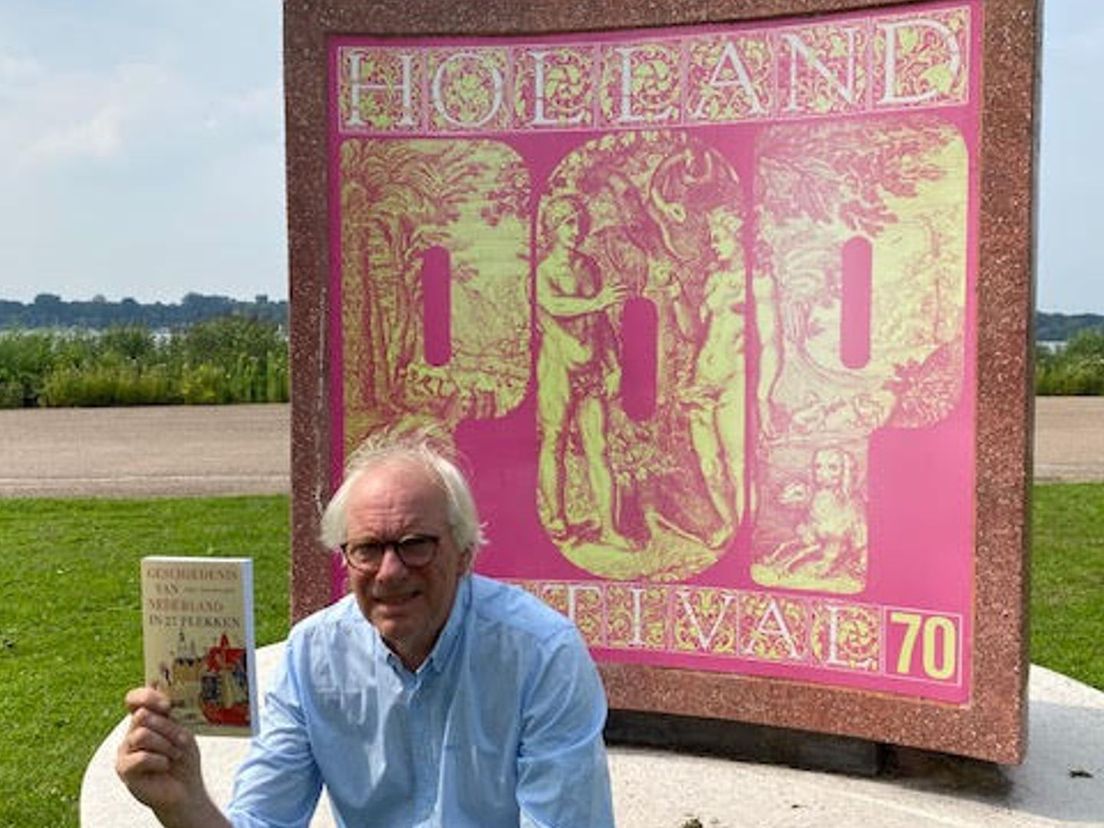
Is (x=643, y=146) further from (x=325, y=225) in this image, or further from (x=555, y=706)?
(x=555, y=706)

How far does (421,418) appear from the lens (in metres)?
4.97

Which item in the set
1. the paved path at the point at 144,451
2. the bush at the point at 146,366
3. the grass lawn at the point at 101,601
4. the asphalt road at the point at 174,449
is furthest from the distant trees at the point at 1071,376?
the bush at the point at 146,366

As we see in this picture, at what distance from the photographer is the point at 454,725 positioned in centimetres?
213

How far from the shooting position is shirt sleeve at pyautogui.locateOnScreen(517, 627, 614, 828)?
2072 millimetres

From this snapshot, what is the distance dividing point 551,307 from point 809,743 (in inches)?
68.9

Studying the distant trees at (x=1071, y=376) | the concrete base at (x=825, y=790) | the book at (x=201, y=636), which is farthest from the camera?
the distant trees at (x=1071, y=376)

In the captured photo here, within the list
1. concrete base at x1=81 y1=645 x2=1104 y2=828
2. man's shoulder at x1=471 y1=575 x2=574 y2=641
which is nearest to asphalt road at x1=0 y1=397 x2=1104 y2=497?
concrete base at x1=81 y1=645 x2=1104 y2=828

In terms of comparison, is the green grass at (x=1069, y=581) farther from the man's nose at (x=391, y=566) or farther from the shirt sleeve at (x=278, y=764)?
the man's nose at (x=391, y=566)

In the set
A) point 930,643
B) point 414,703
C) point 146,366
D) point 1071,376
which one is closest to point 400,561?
point 414,703

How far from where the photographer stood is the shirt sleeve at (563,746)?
2072mm

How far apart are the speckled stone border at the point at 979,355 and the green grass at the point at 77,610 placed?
1207mm

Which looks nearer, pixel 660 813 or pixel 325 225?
pixel 660 813

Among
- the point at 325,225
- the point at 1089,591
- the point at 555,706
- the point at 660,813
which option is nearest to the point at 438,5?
the point at 325,225

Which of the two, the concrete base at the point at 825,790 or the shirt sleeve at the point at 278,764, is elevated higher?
the shirt sleeve at the point at 278,764
